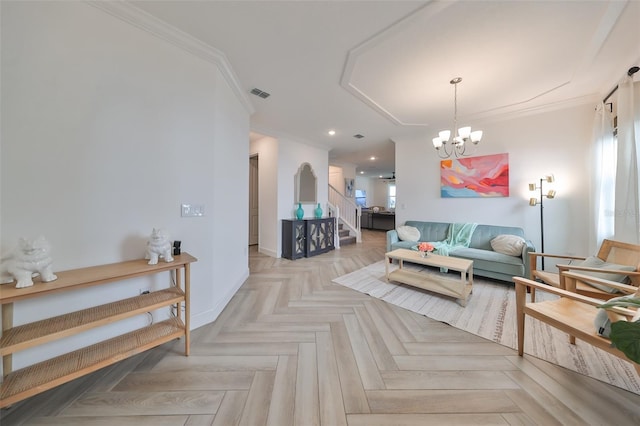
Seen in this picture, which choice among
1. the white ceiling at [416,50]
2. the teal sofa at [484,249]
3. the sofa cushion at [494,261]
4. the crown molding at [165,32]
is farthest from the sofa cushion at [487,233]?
the crown molding at [165,32]

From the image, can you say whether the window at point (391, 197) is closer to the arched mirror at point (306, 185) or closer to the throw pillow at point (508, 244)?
the arched mirror at point (306, 185)

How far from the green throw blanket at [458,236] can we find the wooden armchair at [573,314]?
200 cm

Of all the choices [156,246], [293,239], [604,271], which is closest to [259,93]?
[156,246]

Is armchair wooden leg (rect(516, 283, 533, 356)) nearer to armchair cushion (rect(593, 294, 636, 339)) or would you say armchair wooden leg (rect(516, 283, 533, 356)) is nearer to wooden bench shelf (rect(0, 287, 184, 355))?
armchair cushion (rect(593, 294, 636, 339))

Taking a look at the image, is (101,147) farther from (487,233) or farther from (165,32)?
(487,233)

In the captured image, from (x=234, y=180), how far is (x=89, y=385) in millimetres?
2107

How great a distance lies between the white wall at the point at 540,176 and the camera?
3197 mm

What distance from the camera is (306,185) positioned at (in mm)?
5297

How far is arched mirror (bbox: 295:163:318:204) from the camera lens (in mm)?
5039

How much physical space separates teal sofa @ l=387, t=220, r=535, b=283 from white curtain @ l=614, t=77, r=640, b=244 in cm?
84

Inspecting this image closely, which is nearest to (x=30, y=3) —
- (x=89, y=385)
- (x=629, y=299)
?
(x=89, y=385)

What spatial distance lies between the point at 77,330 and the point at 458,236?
4.87m

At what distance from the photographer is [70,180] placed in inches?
57.5

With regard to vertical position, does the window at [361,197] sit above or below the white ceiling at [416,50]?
below
